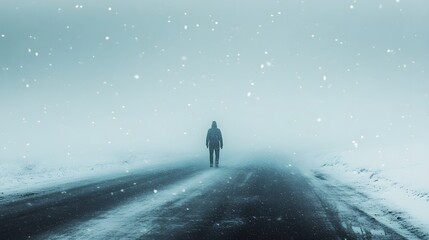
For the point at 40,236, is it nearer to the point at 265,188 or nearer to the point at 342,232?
the point at 342,232

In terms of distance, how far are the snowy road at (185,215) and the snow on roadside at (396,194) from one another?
40cm

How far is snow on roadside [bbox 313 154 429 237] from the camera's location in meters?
5.80

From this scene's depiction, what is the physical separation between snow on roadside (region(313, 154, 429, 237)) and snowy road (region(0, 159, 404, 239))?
0.40 meters

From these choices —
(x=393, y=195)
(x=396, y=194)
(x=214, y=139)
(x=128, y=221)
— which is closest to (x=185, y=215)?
(x=128, y=221)

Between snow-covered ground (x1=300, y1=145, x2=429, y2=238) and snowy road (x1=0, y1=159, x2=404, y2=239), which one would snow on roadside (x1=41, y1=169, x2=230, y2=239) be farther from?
snow-covered ground (x1=300, y1=145, x2=429, y2=238)

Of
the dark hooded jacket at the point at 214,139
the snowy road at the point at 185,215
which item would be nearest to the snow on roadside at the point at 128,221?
the snowy road at the point at 185,215

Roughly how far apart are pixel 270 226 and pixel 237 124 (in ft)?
591

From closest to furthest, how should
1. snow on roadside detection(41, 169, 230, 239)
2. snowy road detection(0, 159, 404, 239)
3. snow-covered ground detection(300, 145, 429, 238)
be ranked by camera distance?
snow on roadside detection(41, 169, 230, 239) < snowy road detection(0, 159, 404, 239) < snow-covered ground detection(300, 145, 429, 238)

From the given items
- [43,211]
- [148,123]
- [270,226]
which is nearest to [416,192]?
[270,226]

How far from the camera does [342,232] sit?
16.2 ft

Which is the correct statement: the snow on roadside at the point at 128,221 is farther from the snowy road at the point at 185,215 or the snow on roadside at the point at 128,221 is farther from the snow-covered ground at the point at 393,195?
the snow-covered ground at the point at 393,195

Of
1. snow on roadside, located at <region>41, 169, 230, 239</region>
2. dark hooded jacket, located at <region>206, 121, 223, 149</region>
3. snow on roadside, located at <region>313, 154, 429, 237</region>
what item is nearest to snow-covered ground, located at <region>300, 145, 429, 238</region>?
snow on roadside, located at <region>313, 154, 429, 237</region>

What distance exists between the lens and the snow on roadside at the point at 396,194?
580cm

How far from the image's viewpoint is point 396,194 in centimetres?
838
